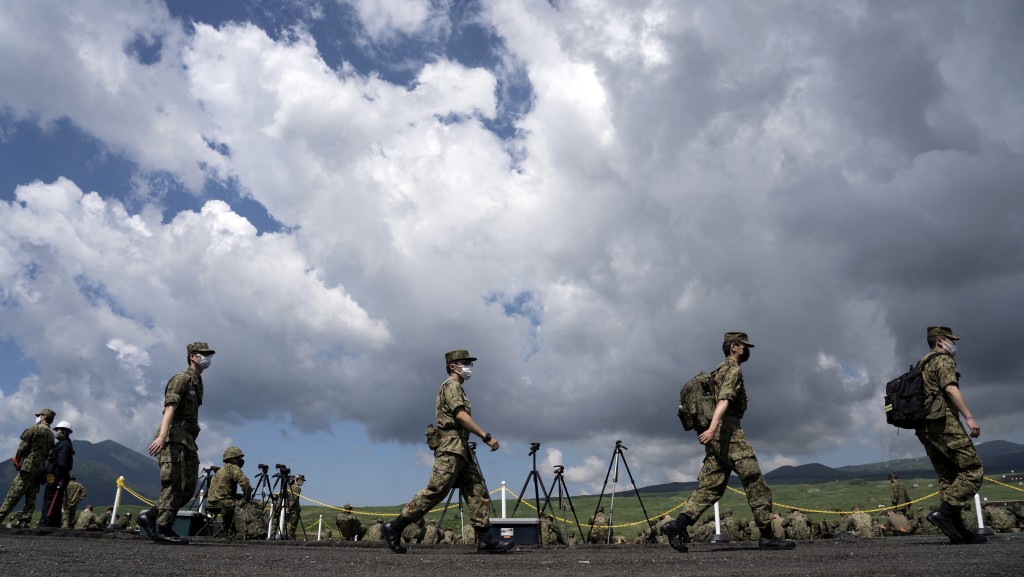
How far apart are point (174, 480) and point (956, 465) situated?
1004 centimetres

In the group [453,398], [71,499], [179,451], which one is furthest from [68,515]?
[453,398]

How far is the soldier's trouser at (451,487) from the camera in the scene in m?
9.17

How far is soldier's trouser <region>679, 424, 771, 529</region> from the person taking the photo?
892 centimetres

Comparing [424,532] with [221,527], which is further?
[424,532]

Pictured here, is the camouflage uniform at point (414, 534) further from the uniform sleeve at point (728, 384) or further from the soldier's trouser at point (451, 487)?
the uniform sleeve at point (728, 384)

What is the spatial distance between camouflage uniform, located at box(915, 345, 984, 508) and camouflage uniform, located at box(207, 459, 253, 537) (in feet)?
42.8

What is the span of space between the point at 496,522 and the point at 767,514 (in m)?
5.69

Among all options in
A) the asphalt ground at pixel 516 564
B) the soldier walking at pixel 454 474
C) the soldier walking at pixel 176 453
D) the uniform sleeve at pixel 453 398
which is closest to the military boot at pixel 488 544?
the soldier walking at pixel 454 474

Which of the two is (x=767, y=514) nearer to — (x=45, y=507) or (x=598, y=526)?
(x=598, y=526)

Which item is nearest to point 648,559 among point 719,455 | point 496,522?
point 719,455

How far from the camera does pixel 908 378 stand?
30.9ft

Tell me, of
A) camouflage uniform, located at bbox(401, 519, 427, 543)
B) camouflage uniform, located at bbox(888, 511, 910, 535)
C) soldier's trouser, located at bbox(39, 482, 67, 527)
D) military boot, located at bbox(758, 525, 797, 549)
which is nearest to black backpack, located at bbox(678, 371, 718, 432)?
military boot, located at bbox(758, 525, 797, 549)

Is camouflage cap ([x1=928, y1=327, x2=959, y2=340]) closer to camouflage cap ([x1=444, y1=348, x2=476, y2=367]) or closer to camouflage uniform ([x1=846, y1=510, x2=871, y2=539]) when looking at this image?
camouflage cap ([x1=444, y1=348, x2=476, y2=367])

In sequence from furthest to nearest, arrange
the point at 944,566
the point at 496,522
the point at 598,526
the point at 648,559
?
the point at 598,526 < the point at 496,522 < the point at 648,559 < the point at 944,566
